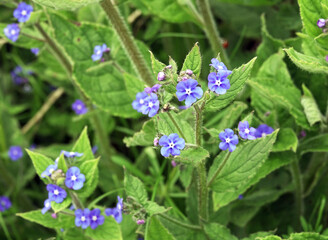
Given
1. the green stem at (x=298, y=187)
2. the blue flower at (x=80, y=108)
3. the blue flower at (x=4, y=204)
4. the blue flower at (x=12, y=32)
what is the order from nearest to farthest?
the green stem at (x=298, y=187), the blue flower at (x=12, y=32), the blue flower at (x=4, y=204), the blue flower at (x=80, y=108)

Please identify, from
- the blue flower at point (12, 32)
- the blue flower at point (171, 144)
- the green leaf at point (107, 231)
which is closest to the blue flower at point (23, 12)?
the blue flower at point (12, 32)

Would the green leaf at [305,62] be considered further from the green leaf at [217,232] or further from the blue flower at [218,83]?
the green leaf at [217,232]

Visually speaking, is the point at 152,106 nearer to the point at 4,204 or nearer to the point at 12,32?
the point at 12,32

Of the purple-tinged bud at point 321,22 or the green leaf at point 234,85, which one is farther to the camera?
the purple-tinged bud at point 321,22

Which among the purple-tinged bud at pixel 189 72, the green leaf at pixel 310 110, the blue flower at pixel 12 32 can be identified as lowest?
the green leaf at pixel 310 110

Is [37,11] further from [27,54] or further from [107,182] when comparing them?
[27,54]

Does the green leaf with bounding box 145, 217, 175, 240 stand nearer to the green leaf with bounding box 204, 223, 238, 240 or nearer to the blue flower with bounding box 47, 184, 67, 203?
the green leaf with bounding box 204, 223, 238, 240

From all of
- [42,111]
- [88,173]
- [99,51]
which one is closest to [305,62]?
[88,173]
